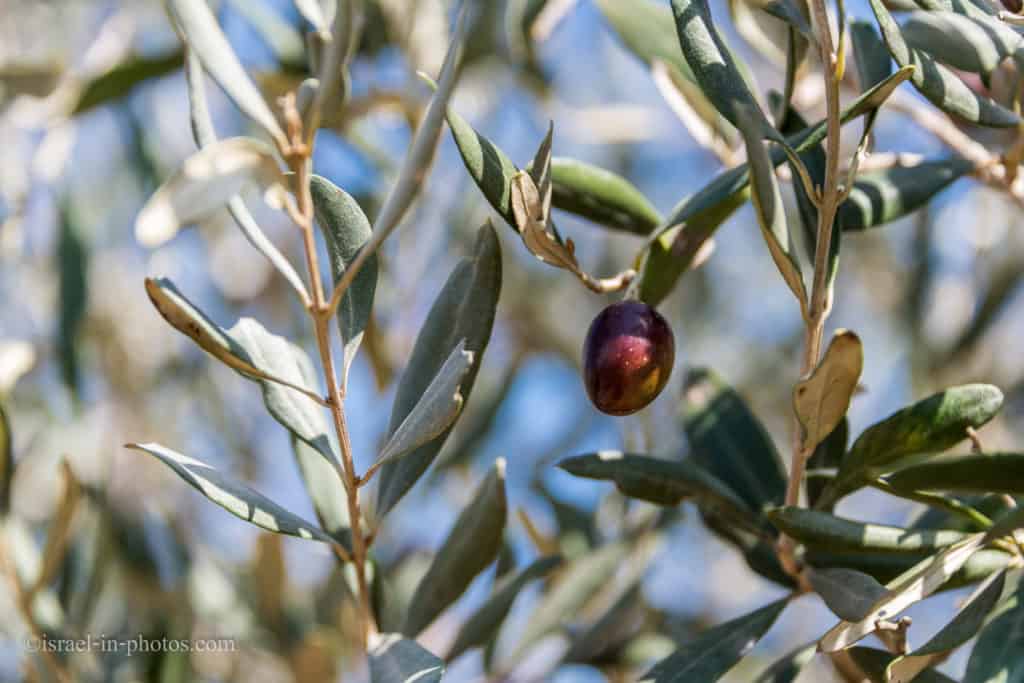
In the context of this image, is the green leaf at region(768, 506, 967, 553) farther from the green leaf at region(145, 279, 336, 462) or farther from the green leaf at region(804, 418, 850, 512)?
the green leaf at region(145, 279, 336, 462)

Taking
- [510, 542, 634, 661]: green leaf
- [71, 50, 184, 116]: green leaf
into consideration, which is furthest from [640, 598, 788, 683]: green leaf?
[71, 50, 184, 116]: green leaf

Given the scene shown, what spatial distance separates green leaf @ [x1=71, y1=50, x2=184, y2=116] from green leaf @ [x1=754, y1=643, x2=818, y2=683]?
1051 millimetres

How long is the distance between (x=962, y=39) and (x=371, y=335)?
105 cm

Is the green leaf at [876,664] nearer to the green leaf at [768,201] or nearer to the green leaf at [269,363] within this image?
the green leaf at [768,201]

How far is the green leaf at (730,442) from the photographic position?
3.30 ft

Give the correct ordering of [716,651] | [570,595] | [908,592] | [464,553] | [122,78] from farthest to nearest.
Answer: [122,78], [570,595], [464,553], [716,651], [908,592]

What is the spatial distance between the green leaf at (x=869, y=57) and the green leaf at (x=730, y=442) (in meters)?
0.30

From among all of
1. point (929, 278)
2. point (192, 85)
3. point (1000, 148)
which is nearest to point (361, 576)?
point (192, 85)

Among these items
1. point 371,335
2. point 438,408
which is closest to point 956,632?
point 438,408

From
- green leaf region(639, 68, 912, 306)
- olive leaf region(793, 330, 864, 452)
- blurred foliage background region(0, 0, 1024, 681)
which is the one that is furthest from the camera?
blurred foliage background region(0, 0, 1024, 681)

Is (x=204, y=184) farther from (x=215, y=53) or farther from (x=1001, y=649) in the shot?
(x=1001, y=649)

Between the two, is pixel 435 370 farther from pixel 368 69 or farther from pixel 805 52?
pixel 368 69

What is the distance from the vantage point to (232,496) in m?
0.79

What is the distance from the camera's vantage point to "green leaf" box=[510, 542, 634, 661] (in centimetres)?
129
